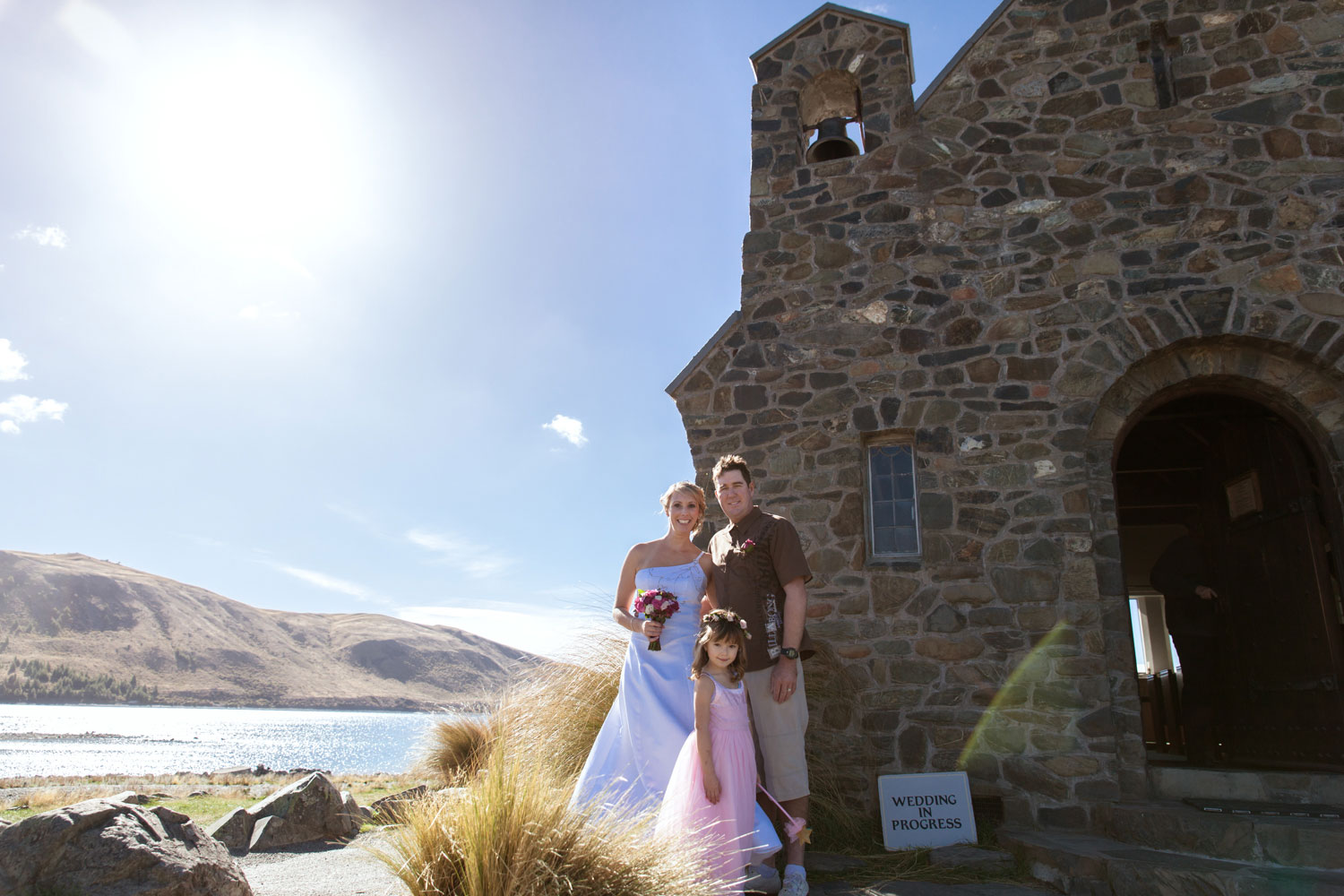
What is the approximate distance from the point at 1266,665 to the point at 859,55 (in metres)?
5.79

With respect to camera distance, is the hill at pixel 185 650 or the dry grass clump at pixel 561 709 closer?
the dry grass clump at pixel 561 709

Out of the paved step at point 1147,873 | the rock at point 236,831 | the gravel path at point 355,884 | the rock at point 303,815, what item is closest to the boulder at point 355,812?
the rock at point 303,815

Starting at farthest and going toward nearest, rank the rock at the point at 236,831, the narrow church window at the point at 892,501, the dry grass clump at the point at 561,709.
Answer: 1. the narrow church window at the point at 892,501
2. the dry grass clump at the point at 561,709
3. the rock at the point at 236,831

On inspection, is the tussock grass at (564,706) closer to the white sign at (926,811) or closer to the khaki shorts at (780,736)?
the khaki shorts at (780,736)

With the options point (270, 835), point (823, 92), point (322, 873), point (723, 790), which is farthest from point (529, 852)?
point (823, 92)

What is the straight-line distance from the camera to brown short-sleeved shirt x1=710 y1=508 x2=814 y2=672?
395cm

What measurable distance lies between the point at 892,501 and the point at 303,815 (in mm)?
4517

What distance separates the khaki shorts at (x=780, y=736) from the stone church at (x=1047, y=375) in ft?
5.10

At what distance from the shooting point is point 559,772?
4777 mm

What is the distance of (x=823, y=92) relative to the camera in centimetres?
678

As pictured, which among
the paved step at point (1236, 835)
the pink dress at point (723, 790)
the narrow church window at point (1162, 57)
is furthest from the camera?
the narrow church window at point (1162, 57)

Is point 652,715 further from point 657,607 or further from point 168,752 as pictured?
point 168,752

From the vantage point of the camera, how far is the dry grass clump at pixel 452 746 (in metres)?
6.67

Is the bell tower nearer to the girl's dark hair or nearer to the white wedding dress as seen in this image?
the white wedding dress
